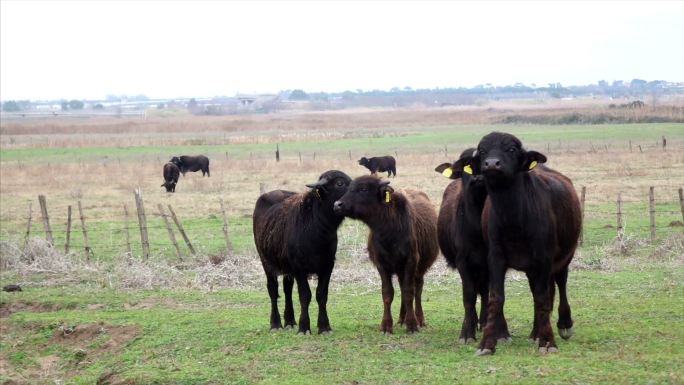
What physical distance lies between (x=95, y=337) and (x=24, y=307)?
3275mm

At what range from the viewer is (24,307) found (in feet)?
53.5

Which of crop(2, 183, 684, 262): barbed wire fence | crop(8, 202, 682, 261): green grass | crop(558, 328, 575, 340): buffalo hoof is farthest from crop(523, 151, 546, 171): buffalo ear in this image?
crop(8, 202, 682, 261): green grass

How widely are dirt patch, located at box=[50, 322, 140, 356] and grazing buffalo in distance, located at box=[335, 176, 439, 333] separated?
3710 mm

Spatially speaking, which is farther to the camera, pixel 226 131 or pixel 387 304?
pixel 226 131

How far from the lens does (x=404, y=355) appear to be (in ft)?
34.1

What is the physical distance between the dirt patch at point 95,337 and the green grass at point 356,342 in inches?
3.4

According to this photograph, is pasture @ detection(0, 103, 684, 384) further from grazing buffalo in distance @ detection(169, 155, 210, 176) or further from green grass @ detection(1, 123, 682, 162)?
green grass @ detection(1, 123, 682, 162)

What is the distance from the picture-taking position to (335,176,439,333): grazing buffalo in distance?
1188cm

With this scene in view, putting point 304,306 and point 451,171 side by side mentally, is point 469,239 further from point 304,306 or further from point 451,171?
point 304,306

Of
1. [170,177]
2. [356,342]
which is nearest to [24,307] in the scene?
[356,342]

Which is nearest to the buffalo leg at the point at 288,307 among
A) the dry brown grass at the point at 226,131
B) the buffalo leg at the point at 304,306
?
the buffalo leg at the point at 304,306

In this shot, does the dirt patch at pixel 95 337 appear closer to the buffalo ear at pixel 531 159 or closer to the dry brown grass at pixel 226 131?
the buffalo ear at pixel 531 159

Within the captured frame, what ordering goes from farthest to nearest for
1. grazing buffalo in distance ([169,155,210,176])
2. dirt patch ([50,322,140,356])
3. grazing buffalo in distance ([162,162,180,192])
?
1. grazing buffalo in distance ([169,155,210,176])
2. grazing buffalo in distance ([162,162,180,192])
3. dirt patch ([50,322,140,356])

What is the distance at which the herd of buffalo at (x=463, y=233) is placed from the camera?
394 inches
